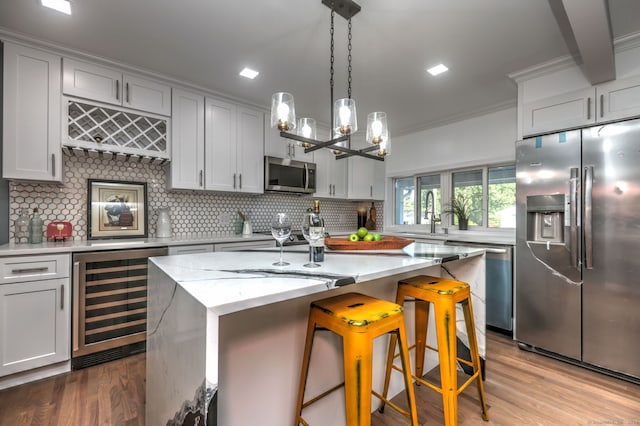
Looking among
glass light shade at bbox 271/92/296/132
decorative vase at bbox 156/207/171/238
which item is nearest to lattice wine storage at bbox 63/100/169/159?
decorative vase at bbox 156/207/171/238

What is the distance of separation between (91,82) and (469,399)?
372 centimetres

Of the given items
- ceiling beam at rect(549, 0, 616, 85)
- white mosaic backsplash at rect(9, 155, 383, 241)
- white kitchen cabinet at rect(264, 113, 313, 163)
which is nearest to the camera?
ceiling beam at rect(549, 0, 616, 85)

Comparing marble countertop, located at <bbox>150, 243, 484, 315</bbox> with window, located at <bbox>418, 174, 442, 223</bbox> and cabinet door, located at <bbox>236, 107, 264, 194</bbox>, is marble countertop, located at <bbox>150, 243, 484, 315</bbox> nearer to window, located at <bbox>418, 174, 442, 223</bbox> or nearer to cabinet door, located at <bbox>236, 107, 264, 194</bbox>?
cabinet door, located at <bbox>236, 107, 264, 194</bbox>

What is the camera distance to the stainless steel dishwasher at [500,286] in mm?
2812

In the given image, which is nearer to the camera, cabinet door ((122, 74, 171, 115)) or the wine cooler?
the wine cooler

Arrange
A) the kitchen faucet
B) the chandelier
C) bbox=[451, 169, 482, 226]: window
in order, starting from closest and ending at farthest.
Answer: the chandelier < bbox=[451, 169, 482, 226]: window < the kitchen faucet

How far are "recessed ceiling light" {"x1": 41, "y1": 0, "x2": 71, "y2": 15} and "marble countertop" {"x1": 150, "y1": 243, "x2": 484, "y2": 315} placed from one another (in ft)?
5.83

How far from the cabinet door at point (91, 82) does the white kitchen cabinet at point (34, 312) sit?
4.47ft

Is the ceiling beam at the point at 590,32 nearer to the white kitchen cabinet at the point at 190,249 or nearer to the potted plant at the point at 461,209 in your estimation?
the potted plant at the point at 461,209

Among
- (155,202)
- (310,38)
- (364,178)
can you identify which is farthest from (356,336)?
(364,178)

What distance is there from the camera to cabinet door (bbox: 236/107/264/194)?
331cm

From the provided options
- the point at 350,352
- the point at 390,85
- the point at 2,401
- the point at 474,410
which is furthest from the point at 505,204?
the point at 2,401

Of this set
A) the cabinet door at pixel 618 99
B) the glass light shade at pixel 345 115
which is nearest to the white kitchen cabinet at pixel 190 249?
the glass light shade at pixel 345 115

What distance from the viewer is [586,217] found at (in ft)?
7.20
